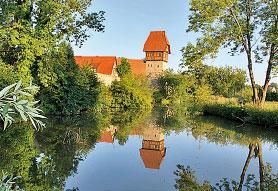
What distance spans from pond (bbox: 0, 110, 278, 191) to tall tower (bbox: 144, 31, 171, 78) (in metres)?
52.2

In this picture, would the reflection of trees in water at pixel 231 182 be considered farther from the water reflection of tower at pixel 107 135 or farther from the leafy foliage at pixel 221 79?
the leafy foliage at pixel 221 79

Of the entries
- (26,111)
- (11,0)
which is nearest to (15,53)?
(11,0)

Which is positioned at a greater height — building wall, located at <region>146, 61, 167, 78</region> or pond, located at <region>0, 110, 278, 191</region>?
building wall, located at <region>146, 61, 167, 78</region>

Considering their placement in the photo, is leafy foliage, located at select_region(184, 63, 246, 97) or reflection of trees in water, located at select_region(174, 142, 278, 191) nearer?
reflection of trees in water, located at select_region(174, 142, 278, 191)

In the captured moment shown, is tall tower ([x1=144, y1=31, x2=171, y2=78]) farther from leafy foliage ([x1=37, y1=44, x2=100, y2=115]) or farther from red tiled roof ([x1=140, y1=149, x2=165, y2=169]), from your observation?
red tiled roof ([x1=140, y1=149, x2=165, y2=169])

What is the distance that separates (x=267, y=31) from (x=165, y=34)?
160 ft

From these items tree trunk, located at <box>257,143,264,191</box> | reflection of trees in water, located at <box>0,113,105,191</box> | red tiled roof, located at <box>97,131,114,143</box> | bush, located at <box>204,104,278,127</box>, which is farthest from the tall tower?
tree trunk, located at <box>257,143,264,191</box>

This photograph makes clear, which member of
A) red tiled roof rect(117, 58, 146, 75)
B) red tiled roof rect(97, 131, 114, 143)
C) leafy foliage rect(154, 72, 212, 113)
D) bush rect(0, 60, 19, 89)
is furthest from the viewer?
red tiled roof rect(117, 58, 146, 75)

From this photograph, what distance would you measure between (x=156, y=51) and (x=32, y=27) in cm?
5038

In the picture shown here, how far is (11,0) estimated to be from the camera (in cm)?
2014

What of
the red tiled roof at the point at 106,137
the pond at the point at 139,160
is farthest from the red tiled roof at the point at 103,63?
the pond at the point at 139,160

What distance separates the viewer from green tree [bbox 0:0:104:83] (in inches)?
738

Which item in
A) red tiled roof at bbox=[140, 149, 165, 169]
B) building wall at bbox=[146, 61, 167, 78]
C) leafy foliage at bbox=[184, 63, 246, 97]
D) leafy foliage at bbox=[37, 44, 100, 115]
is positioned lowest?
red tiled roof at bbox=[140, 149, 165, 169]

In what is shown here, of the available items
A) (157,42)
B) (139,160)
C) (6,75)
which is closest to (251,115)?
(139,160)
